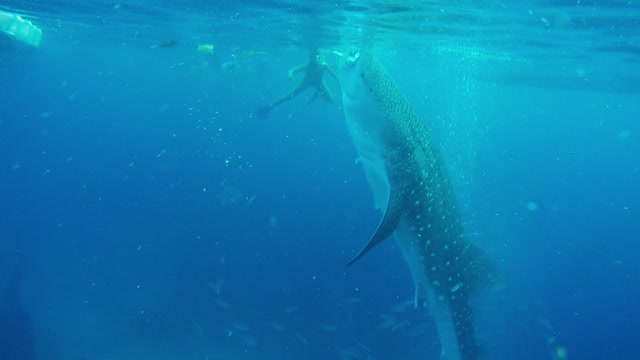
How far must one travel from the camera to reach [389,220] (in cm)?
363

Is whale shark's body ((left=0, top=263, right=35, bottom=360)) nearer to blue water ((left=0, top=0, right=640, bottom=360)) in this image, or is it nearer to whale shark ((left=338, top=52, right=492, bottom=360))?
blue water ((left=0, top=0, right=640, bottom=360))

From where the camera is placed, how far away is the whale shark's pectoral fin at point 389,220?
11.7 feet

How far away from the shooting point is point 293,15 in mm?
17969

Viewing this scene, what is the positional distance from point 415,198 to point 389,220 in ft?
1.77

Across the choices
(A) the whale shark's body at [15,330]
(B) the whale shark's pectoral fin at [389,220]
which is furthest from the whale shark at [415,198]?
(A) the whale shark's body at [15,330]

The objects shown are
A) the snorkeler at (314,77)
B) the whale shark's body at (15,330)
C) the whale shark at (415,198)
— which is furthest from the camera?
the snorkeler at (314,77)

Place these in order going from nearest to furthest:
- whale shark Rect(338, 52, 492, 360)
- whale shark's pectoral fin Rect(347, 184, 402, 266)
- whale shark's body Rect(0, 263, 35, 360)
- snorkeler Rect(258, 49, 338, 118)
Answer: whale shark's pectoral fin Rect(347, 184, 402, 266), whale shark Rect(338, 52, 492, 360), whale shark's body Rect(0, 263, 35, 360), snorkeler Rect(258, 49, 338, 118)

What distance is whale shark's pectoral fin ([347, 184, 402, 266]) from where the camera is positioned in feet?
11.7

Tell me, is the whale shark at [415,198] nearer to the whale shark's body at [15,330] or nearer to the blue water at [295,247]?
the blue water at [295,247]

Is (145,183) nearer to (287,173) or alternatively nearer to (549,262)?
(287,173)

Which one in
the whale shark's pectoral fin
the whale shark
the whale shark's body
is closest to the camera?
the whale shark's pectoral fin

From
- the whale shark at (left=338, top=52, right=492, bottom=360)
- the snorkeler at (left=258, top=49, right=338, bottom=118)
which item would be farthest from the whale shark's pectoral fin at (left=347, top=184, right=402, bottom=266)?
the snorkeler at (left=258, top=49, right=338, bottom=118)

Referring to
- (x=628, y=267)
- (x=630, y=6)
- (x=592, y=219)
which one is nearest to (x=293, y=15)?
(x=630, y=6)

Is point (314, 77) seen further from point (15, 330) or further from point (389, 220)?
point (15, 330)
